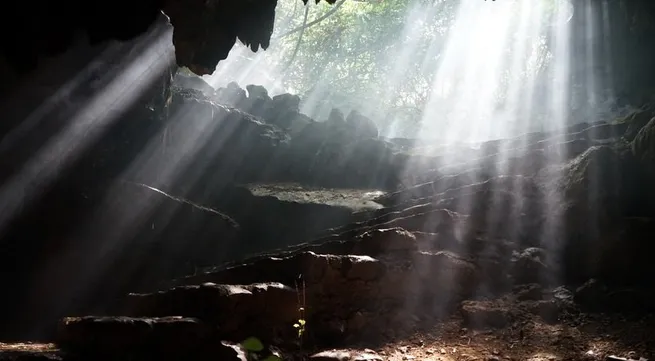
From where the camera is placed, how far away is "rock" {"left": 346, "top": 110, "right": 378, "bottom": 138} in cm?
1984

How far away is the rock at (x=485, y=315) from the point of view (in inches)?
278

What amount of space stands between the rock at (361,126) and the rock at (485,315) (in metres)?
12.9

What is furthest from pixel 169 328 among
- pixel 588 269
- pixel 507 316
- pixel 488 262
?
pixel 588 269

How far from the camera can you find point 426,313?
24.5 ft

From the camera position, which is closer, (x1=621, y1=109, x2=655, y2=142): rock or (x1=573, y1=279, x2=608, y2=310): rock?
(x1=573, y1=279, x2=608, y2=310): rock

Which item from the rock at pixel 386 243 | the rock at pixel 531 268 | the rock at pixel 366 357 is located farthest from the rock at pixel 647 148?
the rock at pixel 366 357

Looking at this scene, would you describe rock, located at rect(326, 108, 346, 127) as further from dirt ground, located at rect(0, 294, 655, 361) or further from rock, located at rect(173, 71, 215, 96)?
dirt ground, located at rect(0, 294, 655, 361)

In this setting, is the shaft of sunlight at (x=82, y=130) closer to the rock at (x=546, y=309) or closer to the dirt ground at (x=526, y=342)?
the dirt ground at (x=526, y=342)

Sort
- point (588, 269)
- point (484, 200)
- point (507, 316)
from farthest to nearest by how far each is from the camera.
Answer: point (484, 200)
point (588, 269)
point (507, 316)

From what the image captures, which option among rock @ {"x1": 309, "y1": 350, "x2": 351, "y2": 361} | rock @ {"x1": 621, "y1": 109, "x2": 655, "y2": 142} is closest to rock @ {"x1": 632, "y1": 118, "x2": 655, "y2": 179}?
rock @ {"x1": 621, "y1": 109, "x2": 655, "y2": 142}

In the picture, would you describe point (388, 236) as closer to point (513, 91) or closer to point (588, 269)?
point (588, 269)

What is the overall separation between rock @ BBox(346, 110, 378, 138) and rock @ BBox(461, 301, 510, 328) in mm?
12852

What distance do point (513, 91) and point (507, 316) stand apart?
118 feet

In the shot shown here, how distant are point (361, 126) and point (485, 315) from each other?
13.7 meters
